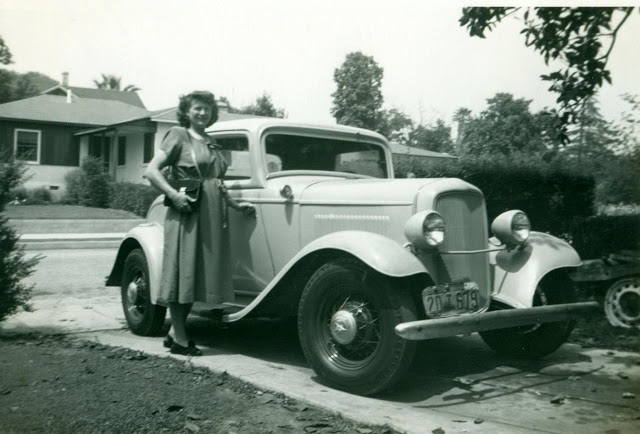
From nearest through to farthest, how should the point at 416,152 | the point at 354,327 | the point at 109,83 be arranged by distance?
the point at 354,327 → the point at 416,152 → the point at 109,83

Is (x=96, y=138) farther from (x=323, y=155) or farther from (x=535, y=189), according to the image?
(x=323, y=155)

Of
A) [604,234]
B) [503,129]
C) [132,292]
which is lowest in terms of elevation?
[132,292]

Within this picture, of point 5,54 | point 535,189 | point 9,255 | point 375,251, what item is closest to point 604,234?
point 535,189

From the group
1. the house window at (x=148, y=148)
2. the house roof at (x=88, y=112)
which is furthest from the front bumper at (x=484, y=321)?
the house window at (x=148, y=148)

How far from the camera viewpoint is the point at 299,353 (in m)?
4.87

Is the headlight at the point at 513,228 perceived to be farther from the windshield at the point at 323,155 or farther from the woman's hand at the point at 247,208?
the woman's hand at the point at 247,208

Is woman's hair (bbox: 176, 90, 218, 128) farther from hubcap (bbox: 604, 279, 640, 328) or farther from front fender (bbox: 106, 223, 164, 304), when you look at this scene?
hubcap (bbox: 604, 279, 640, 328)

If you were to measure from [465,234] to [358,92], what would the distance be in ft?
12.3

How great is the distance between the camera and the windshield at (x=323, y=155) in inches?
197

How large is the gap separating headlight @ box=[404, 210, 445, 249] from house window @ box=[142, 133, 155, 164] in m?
18.6

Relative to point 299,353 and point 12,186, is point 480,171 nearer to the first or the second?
point 299,353

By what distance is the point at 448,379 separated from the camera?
13.8 ft

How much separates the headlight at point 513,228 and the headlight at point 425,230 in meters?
0.85

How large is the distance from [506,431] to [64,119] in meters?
19.8
